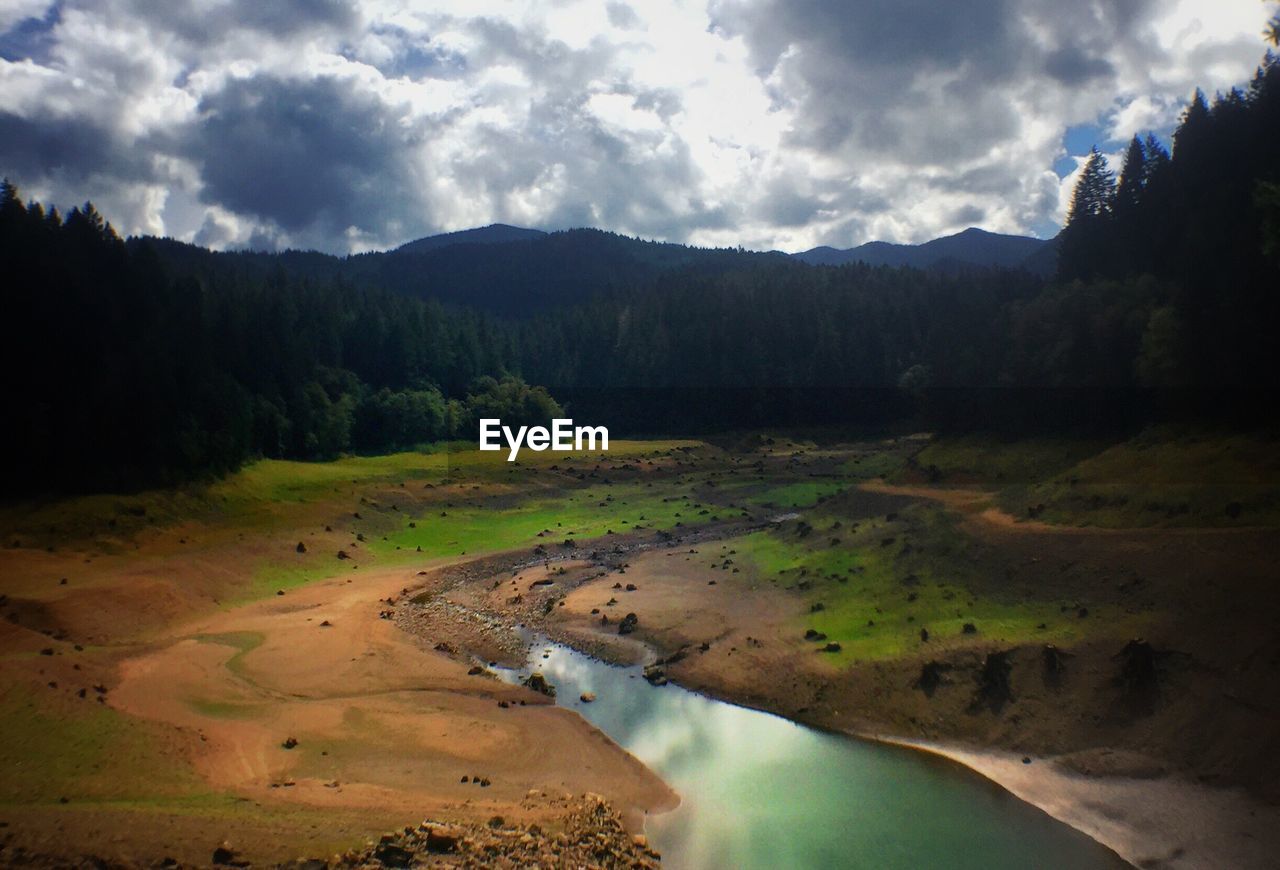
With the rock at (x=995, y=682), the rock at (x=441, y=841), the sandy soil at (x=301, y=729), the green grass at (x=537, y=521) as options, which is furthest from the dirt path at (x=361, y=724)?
the green grass at (x=537, y=521)

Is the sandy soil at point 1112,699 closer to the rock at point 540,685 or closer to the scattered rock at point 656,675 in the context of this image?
the scattered rock at point 656,675

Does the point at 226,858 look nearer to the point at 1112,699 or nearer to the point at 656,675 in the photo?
the point at 656,675

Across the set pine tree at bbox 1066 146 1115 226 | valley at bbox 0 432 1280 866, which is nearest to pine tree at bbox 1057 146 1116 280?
pine tree at bbox 1066 146 1115 226

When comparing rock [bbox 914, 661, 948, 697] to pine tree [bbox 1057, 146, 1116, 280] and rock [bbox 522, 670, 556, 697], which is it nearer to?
rock [bbox 522, 670, 556, 697]

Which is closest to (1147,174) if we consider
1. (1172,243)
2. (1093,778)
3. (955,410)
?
(1172,243)

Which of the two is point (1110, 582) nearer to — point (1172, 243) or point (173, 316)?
point (1172, 243)

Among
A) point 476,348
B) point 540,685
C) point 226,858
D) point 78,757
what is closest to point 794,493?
point 540,685
